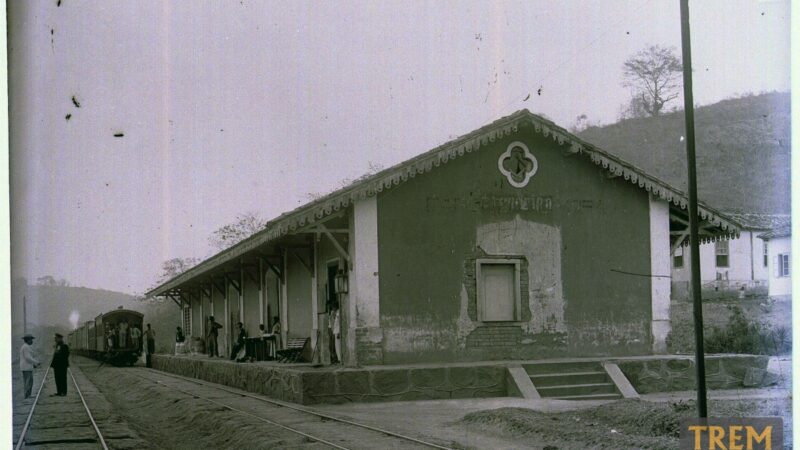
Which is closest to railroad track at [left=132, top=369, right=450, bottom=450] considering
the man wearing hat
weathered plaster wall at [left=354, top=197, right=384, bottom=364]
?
weathered plaster wall at [left=354, top=197, right=384, bottom=364]

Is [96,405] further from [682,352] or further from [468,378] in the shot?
[682,352]

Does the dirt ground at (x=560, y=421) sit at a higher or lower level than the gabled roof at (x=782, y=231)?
lower

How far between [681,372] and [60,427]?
11.8 m

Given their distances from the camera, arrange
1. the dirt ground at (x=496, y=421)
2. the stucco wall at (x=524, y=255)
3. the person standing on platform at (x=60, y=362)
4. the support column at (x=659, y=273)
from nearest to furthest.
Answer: the dirt ground at (x=496, y=421) → the stucco wall at (x=524, y=255) → the support column at (x=659, y=273) → the person standing on platform at (x=60, y=362)

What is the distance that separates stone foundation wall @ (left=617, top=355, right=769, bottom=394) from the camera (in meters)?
16.0

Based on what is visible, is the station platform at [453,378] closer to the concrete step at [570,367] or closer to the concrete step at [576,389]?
the concrete step at [570,367]

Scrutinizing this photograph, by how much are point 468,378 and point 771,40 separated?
9285 millimetres

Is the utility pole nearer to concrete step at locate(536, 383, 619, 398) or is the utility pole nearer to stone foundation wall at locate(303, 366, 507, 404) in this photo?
concrete step at locate(536, 383, 619, 398)

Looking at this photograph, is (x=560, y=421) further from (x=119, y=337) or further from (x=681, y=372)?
(x=119, y=337)

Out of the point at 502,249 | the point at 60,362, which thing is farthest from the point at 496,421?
the point at 60,362

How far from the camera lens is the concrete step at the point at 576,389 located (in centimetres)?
1537

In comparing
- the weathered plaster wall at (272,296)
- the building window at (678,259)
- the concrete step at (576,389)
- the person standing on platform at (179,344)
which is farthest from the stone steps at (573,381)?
the building window at (678,259)

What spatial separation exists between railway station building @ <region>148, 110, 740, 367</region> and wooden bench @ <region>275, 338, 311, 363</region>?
1410 mm

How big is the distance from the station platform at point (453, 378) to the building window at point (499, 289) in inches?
46.5
